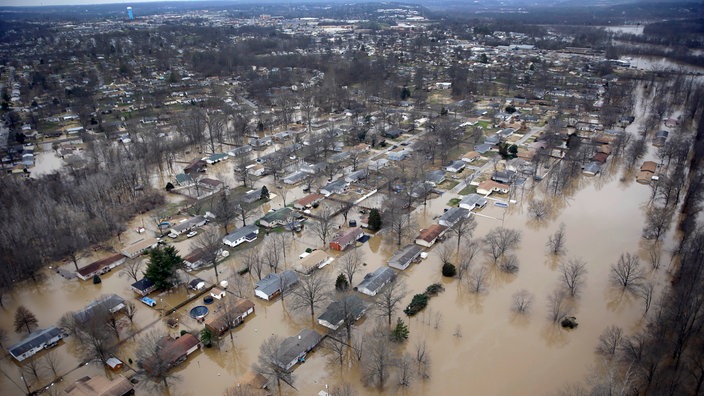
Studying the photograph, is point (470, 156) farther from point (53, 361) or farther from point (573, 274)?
point (53, 361)

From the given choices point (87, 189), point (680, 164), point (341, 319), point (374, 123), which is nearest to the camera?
point (341, 319)

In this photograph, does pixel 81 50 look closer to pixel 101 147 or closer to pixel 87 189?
pixel 101 147

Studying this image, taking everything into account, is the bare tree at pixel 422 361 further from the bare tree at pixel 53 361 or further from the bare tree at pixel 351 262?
the bare tree at pixel 53 361

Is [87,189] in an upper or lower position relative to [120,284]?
upper

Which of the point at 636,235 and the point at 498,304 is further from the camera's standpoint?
the point at 636,235

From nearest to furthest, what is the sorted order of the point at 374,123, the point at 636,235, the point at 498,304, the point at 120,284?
the point at 498,304 < the point at 120,284 < the point at 636,235 < the point at 374,123

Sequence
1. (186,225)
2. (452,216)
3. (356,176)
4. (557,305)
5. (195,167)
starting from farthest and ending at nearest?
(195,167)
(356,176)
(186,225)
(452,216)
(557,305)

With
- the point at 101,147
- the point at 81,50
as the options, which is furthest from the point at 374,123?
the point at 81,50

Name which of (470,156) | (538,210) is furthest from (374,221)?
(470,156)

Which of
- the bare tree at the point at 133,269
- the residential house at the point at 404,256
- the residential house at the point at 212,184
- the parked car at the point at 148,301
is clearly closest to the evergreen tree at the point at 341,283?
the residential house at the point at 404,256
